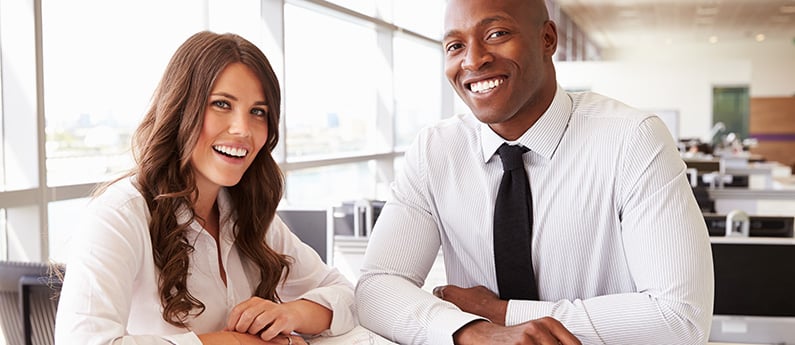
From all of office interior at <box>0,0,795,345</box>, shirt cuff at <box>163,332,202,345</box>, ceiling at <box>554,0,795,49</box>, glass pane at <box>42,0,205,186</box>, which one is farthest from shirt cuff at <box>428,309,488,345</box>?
ceiling at <box>554,0,795,49</box>

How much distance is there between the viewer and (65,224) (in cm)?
409

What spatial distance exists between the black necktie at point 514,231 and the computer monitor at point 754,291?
4.25 feet

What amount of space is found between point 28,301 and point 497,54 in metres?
1.06

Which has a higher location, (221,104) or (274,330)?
(221,104)

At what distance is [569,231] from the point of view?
1.57 m

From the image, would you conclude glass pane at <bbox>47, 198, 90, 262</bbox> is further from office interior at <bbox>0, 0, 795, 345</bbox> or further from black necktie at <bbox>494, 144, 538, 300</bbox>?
black necktie at <bbox>494, 144, 538, 300</bbox>

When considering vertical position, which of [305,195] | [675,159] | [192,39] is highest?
[192,39]

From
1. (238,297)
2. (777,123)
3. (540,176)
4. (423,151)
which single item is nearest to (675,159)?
(540,176)

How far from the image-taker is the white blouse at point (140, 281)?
4.47 feet

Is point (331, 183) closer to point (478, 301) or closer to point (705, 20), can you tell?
point (478, 301)

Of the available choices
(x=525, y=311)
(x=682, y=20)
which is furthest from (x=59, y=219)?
(x=682, y=20)

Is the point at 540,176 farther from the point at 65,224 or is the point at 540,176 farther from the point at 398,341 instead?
the point at 65,224

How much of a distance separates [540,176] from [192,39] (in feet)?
2.35

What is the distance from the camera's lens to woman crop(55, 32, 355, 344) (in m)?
1.44
